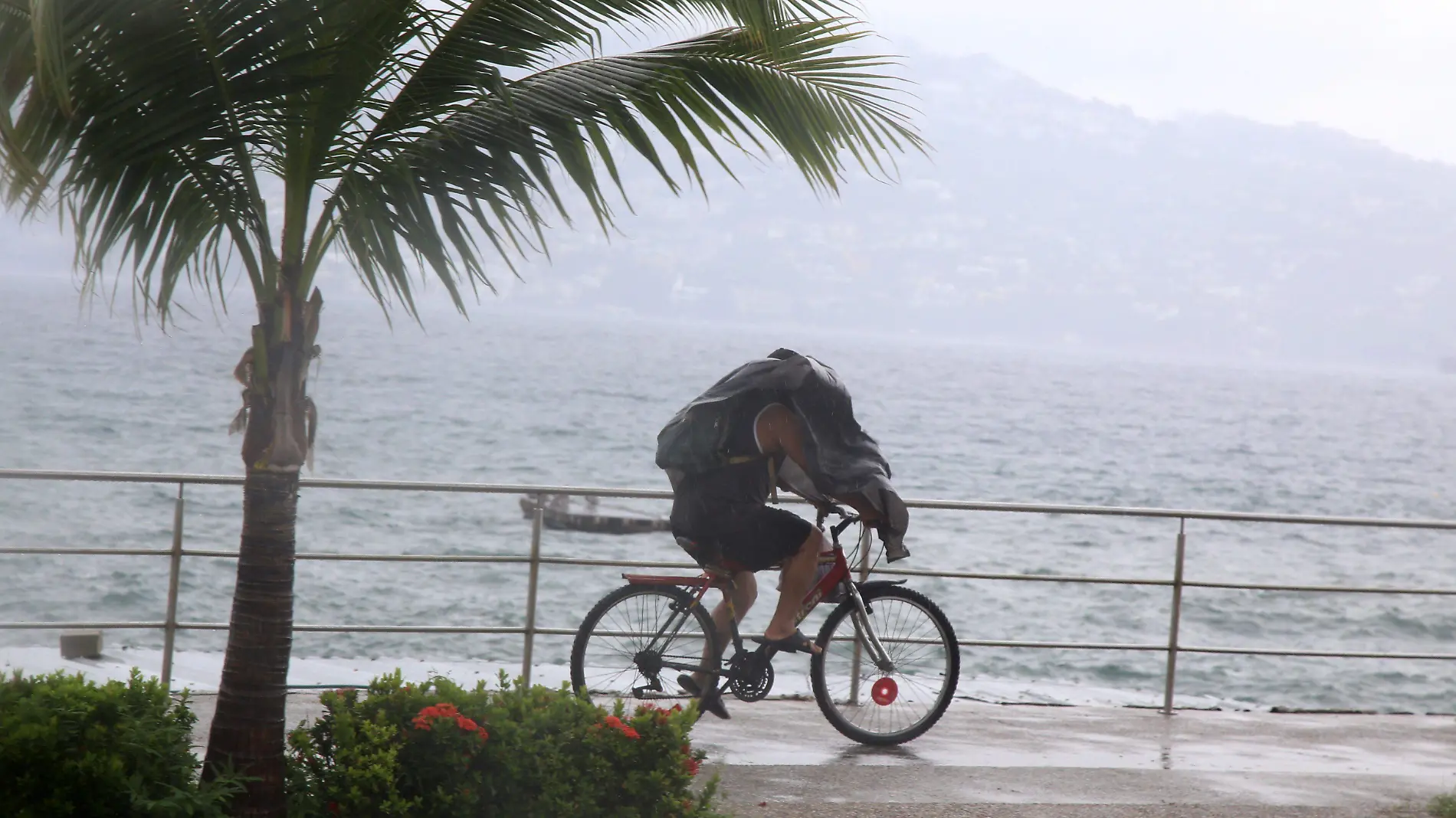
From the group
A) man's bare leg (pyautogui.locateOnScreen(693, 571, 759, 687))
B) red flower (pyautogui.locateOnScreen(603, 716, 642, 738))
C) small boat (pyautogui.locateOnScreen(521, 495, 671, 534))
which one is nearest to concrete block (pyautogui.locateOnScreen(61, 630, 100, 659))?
man's bare leg (pyautogui.locateOnScreen(693, 571, 759, 687))

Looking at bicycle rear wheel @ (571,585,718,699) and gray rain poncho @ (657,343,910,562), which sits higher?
gray rain poncho @ (657,343,910,562)

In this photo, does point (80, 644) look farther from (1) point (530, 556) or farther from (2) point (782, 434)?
(2) point (782, 434)

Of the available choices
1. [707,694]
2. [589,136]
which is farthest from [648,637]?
[589,136]

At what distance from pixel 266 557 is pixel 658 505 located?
3936cm

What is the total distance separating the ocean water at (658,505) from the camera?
86.0 ft

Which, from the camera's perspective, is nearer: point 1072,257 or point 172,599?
point 172,599

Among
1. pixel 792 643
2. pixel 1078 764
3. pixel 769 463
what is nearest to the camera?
pixel 769 463

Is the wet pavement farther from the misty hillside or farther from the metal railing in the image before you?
the misty hillside

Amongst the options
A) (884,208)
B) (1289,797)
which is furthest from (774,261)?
(1289,797)

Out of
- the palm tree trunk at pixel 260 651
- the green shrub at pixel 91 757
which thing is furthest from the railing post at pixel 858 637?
the green shrub at pixel 91 757

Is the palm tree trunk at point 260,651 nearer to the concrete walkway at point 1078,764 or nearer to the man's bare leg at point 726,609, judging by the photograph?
the concrete walkway at point 1078,764

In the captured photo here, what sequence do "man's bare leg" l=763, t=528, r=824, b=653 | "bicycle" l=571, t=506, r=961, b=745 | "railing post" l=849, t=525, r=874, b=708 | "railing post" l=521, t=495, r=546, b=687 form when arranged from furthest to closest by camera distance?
"railing post" l=521, t=495, r=546, b=687, "railing post" l=849, t=525, r=874, b=708, "bicycle" l=571, t=506, r=961, b=745, "man's bare leg" l=763, t=528, r=824, b=653

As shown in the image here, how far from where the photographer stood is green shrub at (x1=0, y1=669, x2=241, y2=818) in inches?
137

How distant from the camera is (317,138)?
3.84 meters
